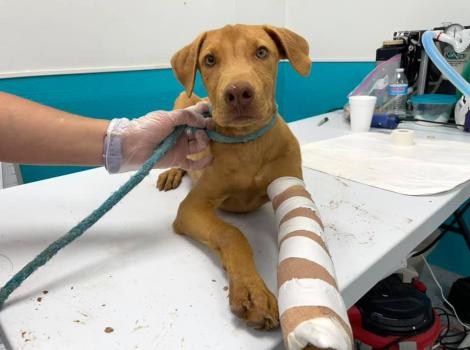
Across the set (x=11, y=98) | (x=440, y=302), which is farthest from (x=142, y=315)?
(x=440, y=302)

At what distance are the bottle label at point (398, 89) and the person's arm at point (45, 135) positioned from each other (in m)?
1.11

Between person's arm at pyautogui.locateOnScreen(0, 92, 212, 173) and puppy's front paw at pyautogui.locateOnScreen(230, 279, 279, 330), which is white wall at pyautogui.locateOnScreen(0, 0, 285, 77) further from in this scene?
puppy's front paw at pyautogui.locateOnScreen(230, 279, 279, 330)

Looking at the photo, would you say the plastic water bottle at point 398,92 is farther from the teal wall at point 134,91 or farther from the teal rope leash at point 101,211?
the teal rope leash at point 101,211

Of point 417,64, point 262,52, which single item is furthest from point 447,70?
point 262,52

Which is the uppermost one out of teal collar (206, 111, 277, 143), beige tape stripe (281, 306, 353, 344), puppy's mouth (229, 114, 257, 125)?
puppy's mouth (229, 114, 257, 125)

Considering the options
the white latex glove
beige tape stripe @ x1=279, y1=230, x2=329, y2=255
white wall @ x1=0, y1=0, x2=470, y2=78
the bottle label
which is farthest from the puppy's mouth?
white wall @ x1=0, y1=0, x2=470, y2=78

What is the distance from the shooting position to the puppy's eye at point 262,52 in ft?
2.12

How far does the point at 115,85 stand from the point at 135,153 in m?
1.17

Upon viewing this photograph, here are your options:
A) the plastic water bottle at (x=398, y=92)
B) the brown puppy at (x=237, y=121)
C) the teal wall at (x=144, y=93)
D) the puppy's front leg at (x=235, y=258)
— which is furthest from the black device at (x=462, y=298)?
the puppy's front leg at (x=235, y=258)

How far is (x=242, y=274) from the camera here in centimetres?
45

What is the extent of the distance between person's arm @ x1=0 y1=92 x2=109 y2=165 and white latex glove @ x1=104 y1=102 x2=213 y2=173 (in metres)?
0.02

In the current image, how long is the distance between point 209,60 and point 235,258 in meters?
0.38

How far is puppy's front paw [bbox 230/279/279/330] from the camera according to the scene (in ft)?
1.30

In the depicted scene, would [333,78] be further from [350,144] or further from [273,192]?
[273,192]
